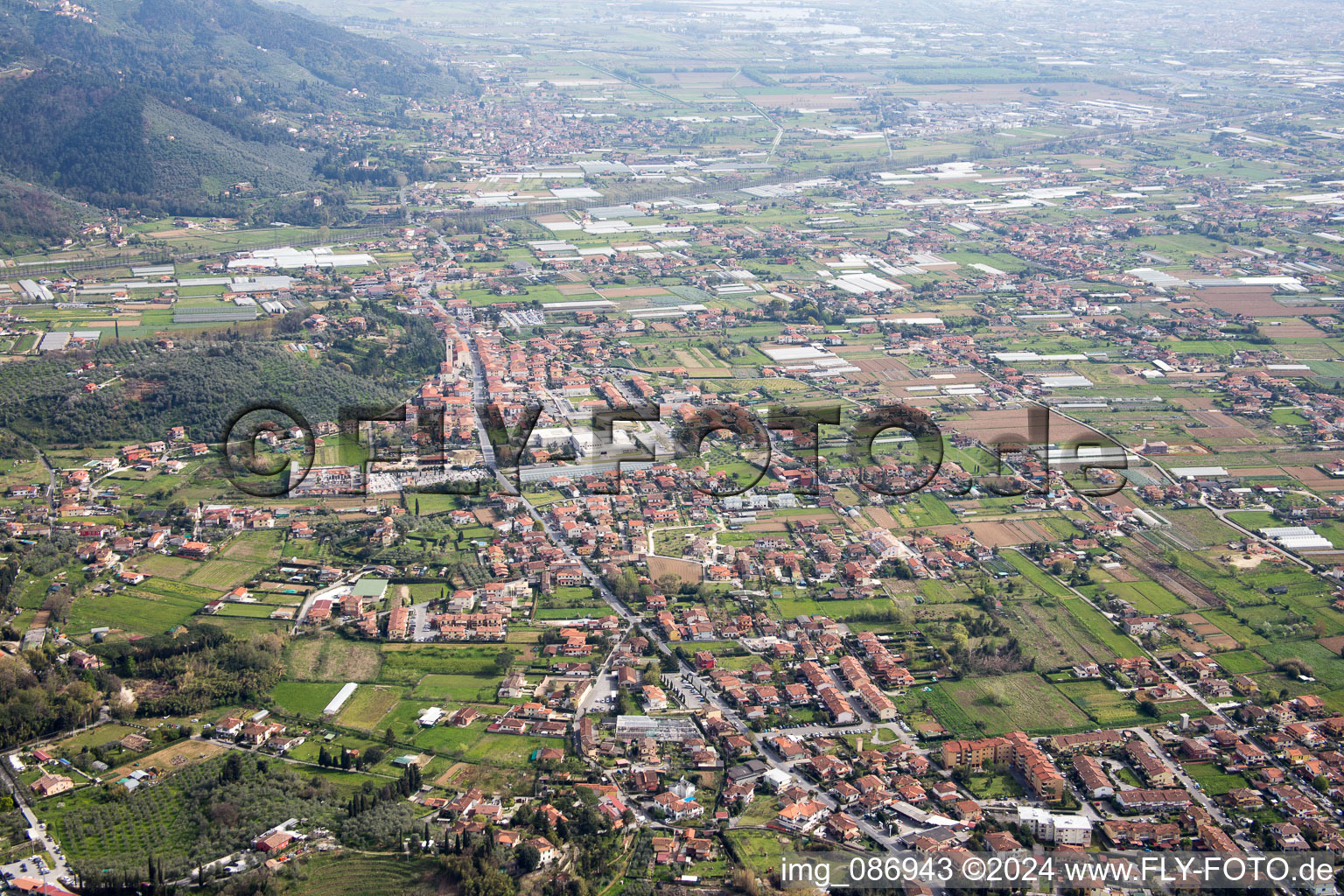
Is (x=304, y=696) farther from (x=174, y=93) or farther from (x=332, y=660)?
(x=174, y=93)

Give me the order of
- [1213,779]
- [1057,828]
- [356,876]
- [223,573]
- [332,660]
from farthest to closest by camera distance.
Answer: [223,573], [332,660], [1213,779], [1057,828], [356,876]

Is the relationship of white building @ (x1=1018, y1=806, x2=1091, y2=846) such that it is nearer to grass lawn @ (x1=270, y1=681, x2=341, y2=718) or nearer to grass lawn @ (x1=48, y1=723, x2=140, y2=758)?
grass lawn @ (x1=270, y1=681, x2=341, y2=718)

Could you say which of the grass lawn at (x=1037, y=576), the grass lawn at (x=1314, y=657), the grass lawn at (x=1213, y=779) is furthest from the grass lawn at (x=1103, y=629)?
the grass lawn at (x=1213, y=779)

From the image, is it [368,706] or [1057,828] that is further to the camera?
[368,706]

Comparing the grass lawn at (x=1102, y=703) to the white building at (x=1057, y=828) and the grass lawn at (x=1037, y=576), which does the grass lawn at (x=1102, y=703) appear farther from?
the grass lawn at (x=1037, y=576)

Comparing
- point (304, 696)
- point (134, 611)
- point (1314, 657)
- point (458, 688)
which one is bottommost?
point (1314, 657)

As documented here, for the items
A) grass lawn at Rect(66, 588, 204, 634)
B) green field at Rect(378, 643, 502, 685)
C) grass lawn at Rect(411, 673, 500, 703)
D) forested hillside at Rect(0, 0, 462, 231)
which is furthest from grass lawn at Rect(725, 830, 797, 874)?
forested hillside at Rect(0, 0, 462, 231)

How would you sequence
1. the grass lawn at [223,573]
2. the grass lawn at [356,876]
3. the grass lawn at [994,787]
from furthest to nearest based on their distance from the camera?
the grass lawn at [223,573]
the grass lawn at [994,787]
the grass lawn at [356,876]

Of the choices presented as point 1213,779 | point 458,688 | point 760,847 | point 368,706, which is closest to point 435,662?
point 458,688

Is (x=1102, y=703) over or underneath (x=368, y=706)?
underneath

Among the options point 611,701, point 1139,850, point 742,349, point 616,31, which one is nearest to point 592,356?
point 742,349
